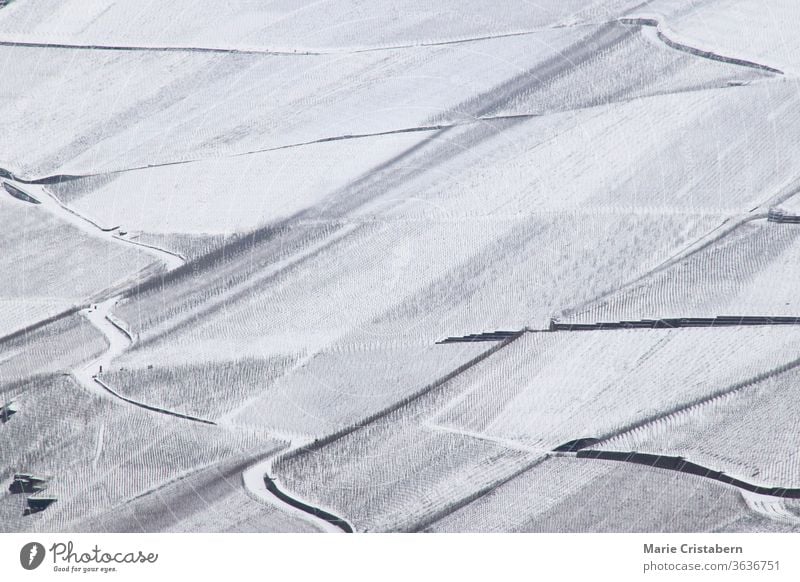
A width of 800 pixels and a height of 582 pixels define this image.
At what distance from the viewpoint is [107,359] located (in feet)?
5.54

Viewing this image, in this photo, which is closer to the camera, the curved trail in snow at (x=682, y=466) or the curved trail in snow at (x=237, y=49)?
the curved trail in snow at (x=682, y=466)

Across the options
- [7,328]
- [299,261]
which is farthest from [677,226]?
[7,328]

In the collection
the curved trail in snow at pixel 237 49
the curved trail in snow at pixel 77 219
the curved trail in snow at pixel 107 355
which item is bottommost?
the curved trail in snow at pixel 107 355

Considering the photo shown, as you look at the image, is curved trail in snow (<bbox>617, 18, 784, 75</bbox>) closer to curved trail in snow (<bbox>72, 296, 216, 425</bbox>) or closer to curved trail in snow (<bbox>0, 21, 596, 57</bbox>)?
curved trail in snow (<bbox>0, 21, 596, 57</bbox>)

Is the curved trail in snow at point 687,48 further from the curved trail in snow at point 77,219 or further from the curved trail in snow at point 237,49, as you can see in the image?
the curved trail in snow at point 77,219

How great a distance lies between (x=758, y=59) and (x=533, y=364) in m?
0.67

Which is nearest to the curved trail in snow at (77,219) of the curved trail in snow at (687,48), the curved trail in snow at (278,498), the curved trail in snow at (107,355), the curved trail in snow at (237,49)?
the curved trail in snow at (107,355)

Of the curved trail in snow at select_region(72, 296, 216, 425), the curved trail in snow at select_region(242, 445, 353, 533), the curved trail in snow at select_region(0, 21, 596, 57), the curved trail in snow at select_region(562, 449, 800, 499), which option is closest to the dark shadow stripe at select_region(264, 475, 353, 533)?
the curved trail in snow at select_region(242, 445, 353, 533)

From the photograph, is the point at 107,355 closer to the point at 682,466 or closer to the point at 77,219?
the point at 77,219
